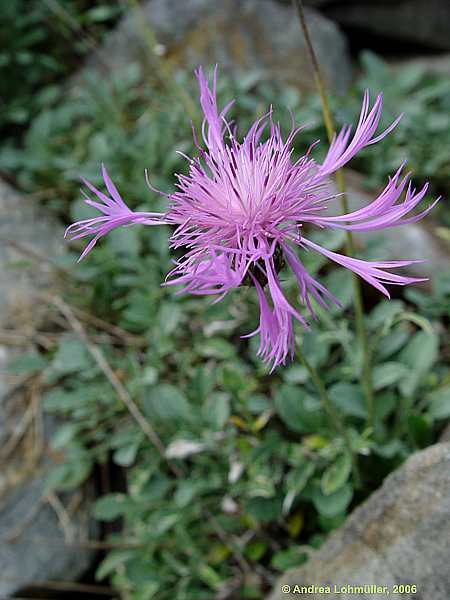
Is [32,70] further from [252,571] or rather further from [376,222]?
[376,222]

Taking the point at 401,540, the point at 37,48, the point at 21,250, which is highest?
the point at 37,48

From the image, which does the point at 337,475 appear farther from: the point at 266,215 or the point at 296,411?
the point at 266,215

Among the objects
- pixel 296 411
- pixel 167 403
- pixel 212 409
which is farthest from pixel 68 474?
pixel 296 411

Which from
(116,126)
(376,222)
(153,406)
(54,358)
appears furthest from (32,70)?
(376,222)

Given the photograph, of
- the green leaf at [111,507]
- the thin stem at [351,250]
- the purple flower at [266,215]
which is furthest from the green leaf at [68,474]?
the purple flower at [266,215]

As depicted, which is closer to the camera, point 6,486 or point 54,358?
point 6,486

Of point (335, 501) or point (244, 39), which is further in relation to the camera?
point (244, 39)
